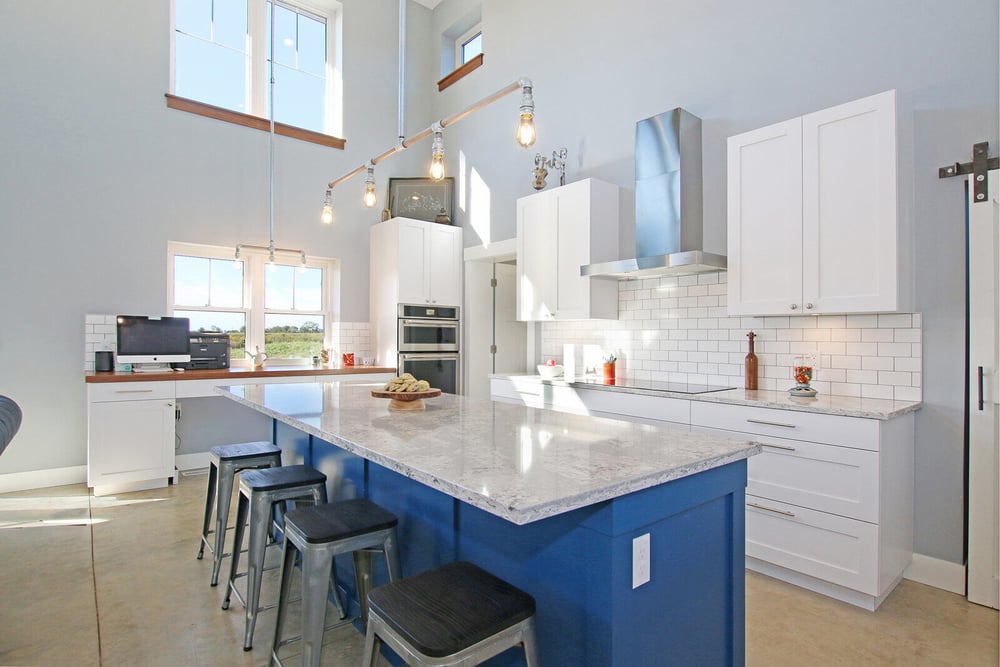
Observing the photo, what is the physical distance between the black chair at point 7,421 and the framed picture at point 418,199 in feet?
13.3

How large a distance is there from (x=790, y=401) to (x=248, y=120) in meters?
5.19

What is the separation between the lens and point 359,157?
19.2 feet

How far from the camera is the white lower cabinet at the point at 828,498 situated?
2357 mm

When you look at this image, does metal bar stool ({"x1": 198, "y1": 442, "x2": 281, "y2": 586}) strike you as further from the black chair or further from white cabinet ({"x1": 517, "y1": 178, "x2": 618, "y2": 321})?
white cabinet ({"x1": 517, "y1": 178, "x2": 618, "y2": 321})

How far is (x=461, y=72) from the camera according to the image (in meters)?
5.95

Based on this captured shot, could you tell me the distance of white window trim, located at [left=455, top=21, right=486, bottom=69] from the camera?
607 centimetres

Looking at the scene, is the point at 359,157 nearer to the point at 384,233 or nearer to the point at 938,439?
the point at 384,233

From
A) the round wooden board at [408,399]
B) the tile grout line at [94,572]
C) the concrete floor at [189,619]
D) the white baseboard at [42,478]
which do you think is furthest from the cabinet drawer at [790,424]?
the white baseboard at [42,478]

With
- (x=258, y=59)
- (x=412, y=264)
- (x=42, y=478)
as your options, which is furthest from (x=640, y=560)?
(x=258, y=59)

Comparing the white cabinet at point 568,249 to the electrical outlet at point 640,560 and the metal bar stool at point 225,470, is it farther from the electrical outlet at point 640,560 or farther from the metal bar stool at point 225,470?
the electrical outlet at point 640,560

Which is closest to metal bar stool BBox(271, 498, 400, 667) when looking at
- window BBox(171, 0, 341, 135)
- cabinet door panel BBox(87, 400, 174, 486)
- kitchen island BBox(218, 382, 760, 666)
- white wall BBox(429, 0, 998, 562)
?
kitchen island BBox(218, 382, 760, 666)

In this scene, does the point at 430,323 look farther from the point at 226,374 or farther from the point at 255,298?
the point at 226,374

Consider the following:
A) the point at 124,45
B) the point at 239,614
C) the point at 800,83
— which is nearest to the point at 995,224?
the point at 800,83

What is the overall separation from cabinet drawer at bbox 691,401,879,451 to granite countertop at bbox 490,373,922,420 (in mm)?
30
